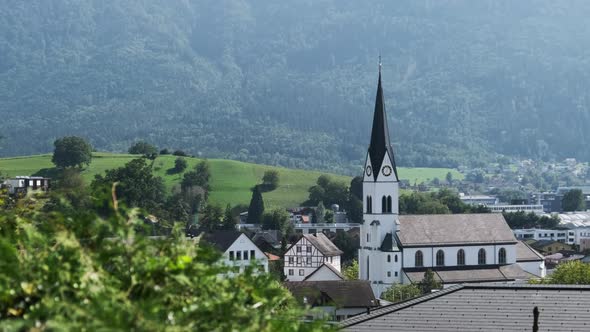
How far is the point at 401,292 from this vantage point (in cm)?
8306

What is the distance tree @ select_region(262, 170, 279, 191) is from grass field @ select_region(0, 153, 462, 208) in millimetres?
687

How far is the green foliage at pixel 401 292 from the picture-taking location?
8175 centimetres

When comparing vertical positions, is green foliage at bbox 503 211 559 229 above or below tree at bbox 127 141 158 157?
below

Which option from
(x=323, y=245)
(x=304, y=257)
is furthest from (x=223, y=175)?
(x=304, y=257)

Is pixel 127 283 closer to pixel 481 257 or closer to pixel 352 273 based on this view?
pixel 481 257

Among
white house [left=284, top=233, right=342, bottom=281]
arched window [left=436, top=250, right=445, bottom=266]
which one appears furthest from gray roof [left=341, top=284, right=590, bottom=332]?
white house [left=284, top=233, right=342, bottom=281]

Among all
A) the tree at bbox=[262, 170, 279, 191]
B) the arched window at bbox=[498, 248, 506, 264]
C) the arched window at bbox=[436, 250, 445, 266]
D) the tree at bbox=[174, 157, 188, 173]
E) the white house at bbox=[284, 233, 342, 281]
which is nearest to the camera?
the arched window at bbox=[436, 250, 445, 266]

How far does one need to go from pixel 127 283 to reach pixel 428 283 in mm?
78071

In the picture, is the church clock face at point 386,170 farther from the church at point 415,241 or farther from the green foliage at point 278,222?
the green foliage at point 278,222

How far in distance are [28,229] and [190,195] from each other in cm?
14188

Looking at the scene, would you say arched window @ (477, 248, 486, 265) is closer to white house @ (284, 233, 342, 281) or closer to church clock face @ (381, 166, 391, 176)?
church clock face @ (381, 166, 391, 176)

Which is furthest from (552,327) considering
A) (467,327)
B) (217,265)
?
(217,265)

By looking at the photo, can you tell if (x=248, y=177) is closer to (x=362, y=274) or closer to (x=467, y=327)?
(x=362, y=274)

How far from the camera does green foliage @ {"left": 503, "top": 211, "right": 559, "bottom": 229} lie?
16025 centimetres
